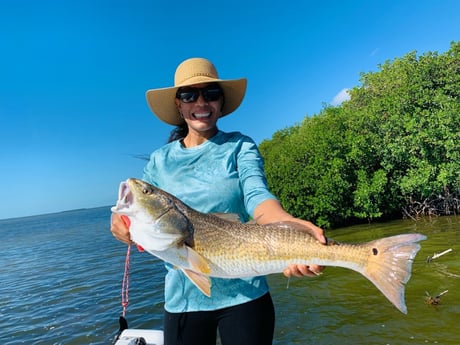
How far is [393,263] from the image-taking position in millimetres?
2193

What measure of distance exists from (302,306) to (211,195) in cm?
967

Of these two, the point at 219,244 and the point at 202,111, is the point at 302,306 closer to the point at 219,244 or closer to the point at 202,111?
the point at 202,111

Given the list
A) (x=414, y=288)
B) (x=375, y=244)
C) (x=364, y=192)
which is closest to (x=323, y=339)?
(x=414, y=288)

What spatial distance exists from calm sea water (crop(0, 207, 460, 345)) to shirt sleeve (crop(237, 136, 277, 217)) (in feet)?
24.4

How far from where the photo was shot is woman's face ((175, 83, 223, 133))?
3.20 metres

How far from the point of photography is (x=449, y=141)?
20109mm

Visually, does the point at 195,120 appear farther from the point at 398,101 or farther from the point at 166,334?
the point at 398,101

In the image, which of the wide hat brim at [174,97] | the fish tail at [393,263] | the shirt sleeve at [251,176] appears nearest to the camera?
the fish tail at [393,263]

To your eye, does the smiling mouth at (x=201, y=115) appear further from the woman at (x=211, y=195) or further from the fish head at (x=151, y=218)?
the fish head at (x=151, y=218)

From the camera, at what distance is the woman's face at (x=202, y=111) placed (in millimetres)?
3199

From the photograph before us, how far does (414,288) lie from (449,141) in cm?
1265

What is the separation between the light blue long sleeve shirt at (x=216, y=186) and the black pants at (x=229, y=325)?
0.22 feet

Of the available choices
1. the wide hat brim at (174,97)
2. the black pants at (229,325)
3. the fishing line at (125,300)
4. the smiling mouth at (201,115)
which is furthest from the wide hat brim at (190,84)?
the black pants at (229,325)

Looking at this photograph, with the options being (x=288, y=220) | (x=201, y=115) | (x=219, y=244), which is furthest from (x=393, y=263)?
(x=201, y=115)
